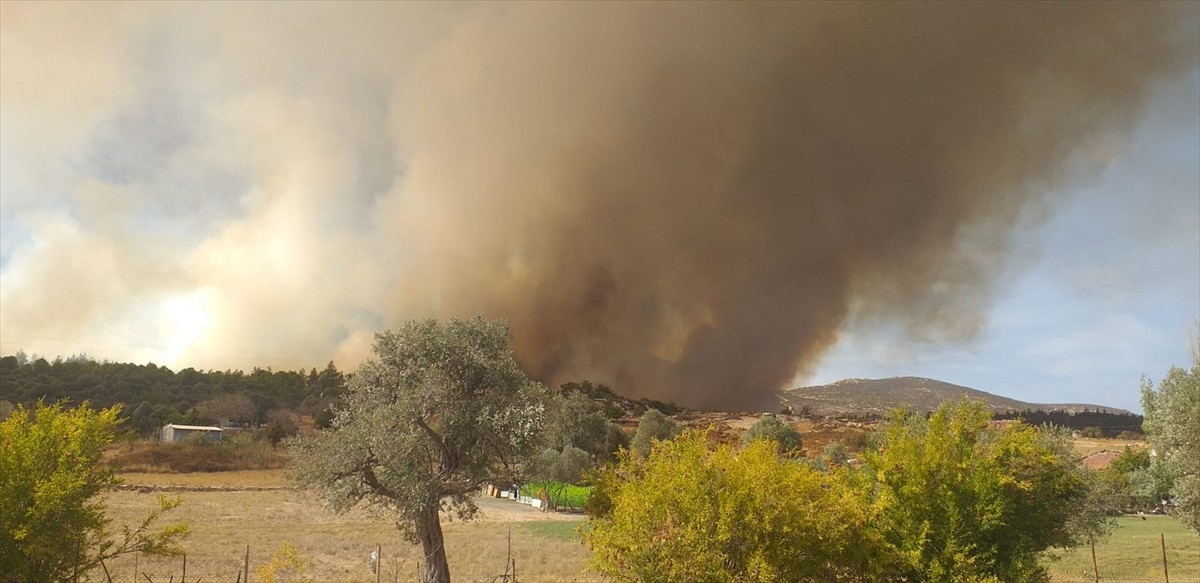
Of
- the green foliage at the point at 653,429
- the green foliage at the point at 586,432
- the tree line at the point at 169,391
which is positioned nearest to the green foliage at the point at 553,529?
the green foliage at the point at 586,432

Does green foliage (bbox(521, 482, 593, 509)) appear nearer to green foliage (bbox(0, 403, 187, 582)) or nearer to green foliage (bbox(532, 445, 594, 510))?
green foliage (bbox(532, 445, 594, 510))

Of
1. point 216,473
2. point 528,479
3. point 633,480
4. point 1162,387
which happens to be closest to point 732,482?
point 633,480

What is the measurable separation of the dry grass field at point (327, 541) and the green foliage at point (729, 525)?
220 cm

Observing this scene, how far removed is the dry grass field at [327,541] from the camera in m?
23.6

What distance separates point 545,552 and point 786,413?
116 meters

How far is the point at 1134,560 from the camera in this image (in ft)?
94.0

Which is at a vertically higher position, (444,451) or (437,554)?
(444,451)

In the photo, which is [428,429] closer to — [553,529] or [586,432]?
[553,529]

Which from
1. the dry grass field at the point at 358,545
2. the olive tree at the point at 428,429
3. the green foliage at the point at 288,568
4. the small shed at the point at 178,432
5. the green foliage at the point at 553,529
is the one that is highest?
the olive tree at the point at 428,429

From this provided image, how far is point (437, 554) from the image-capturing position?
58.6 feet

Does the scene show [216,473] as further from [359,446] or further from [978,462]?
[978,462]

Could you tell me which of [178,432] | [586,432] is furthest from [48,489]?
[178,432]

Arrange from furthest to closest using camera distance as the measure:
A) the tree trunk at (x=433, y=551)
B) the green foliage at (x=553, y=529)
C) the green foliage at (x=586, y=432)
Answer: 1. the green foliage at (x=586, y=432)
2. the green foliage at (x=553, y=529)
3. the tree trunk at (x=433, y=551)

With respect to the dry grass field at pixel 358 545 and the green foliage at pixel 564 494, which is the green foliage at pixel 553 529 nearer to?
the dry grass field at pixel 358 545
